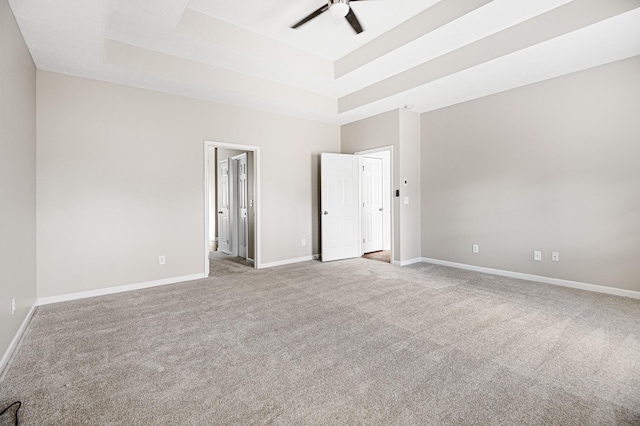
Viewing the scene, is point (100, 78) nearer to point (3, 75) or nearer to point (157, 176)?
point (157, 176)

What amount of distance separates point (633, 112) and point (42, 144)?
6.75m

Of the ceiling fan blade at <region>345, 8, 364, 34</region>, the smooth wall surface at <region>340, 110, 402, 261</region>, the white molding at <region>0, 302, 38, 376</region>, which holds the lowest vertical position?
the white molding at <region>0, 302, 38, 376</region>

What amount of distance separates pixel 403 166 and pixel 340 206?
139 centimetres

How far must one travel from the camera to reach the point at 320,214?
6004mm

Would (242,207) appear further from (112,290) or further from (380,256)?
(380,256)

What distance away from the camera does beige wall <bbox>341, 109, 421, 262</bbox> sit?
5284mm

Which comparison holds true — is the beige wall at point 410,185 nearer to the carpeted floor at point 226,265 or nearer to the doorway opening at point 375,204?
the doorway opening at point 375,204

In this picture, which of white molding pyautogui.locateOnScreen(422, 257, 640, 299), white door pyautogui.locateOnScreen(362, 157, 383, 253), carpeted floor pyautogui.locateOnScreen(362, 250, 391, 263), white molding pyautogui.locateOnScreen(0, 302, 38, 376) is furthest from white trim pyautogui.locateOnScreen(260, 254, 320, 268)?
white molding pyautogui.locateOnScreen(0, 302, 38, 376)

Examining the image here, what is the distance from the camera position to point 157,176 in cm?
424

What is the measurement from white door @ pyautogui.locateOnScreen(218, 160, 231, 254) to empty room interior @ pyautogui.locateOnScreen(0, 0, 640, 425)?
3.46 feet

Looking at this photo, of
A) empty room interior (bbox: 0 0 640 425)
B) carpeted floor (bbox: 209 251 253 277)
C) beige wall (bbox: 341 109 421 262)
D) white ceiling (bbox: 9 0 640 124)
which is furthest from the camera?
beige wall (bbox: 341 109 421 262)

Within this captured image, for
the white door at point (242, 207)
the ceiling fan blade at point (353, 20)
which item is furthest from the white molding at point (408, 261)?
the ceiling fan blade at point (353, 20)

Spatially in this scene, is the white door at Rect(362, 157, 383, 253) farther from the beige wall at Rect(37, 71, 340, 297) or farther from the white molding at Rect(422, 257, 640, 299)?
the beige wall at Rect(37, 71, 340, 297)

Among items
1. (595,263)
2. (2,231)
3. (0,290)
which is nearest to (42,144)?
(2,231)
